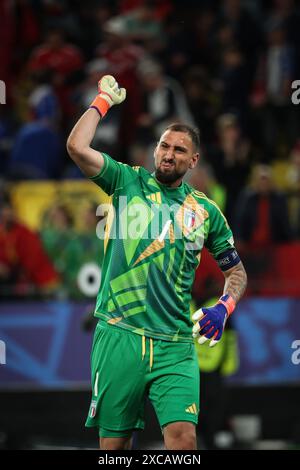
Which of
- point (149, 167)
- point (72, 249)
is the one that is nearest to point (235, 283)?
point (72, 249)

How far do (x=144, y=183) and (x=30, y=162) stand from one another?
271 inches

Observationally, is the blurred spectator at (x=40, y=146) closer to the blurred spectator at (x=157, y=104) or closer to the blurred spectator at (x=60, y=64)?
the blurred spectator at (x=60, y=64)

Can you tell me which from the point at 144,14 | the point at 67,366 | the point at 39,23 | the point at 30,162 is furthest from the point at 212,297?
the point at 39,23

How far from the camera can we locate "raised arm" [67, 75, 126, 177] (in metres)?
6.88

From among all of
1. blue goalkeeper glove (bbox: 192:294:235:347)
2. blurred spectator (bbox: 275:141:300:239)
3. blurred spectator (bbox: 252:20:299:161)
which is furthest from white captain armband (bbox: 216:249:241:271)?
blurred spectator (bbox: 252:20:299:161)

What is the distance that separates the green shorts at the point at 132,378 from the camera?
717 centimetres

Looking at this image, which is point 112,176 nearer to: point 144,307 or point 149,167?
point 144,307

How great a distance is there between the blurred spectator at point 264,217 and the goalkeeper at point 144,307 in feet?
17.7

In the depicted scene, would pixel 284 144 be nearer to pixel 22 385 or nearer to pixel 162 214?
pixel 22 385

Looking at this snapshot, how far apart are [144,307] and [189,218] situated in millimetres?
663

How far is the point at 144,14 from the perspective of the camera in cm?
1620

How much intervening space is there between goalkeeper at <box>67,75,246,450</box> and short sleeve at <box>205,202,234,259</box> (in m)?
0.21

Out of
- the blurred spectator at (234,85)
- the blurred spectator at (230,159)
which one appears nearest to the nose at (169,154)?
the blurred spectator at (230,159)
